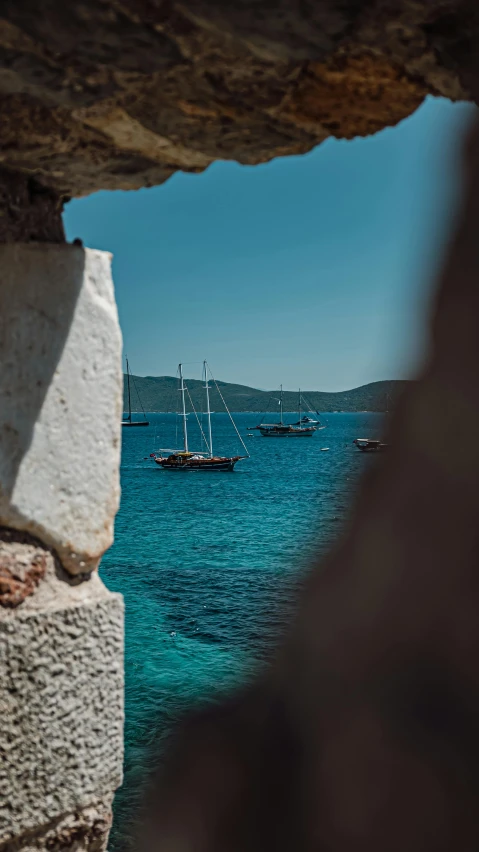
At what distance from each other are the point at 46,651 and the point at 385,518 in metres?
1.61

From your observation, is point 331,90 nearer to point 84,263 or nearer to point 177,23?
point 177,23

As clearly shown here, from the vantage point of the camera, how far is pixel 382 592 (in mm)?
367

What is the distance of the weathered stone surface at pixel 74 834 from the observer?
5.82 feet

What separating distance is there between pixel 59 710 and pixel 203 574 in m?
23.6

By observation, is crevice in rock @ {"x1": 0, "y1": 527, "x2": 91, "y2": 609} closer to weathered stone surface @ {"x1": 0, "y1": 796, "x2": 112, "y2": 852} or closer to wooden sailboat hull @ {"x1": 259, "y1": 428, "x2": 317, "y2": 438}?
weathered stone surface @ {"x1": 0, "y1": 796, "x2": 112, "y2": 852}

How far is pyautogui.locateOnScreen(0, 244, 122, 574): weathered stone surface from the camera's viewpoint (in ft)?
5.97

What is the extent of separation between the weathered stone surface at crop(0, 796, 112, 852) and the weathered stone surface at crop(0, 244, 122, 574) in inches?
25.2

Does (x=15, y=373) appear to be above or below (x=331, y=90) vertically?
below

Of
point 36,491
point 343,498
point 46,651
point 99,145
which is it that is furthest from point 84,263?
point 343,498

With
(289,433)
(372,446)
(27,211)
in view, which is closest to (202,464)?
(289,433)

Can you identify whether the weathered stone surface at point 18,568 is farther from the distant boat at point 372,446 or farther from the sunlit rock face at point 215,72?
the distant boat at point 372,446

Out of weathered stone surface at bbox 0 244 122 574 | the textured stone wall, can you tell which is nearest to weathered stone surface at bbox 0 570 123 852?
the textured stone wall

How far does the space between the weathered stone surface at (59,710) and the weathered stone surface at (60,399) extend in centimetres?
15

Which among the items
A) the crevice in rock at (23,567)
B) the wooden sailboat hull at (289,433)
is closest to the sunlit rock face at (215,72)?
the crevice in rock at (23,567)
